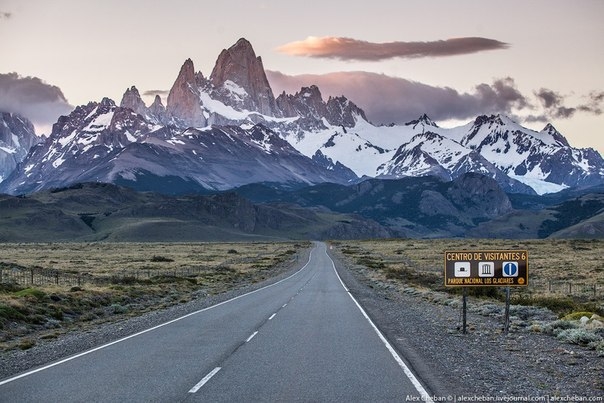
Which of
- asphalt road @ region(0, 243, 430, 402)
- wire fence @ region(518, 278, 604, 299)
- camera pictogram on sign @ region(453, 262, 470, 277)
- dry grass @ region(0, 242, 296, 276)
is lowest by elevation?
dry grass @ region(0, 242, 296, 276)

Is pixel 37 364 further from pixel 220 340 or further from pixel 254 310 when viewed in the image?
pixel 254 310

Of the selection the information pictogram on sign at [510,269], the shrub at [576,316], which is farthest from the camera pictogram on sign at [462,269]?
the shrub at [576,316]

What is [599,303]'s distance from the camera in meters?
37.0

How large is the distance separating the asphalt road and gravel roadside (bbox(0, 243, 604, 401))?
2.38 ft

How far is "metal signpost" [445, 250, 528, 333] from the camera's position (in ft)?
70.7

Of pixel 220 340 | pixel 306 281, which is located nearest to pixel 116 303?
pixel 220 340

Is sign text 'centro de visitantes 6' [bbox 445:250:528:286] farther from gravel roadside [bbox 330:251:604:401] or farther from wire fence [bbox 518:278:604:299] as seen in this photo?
wire fence [bbox 518:278:604:299]

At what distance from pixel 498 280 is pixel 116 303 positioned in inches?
863

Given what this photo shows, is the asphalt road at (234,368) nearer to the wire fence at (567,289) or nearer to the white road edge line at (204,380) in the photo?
the white road edge line at (204,380)

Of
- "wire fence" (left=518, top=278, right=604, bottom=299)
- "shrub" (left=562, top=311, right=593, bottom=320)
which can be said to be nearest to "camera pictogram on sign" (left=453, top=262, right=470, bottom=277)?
"shrub" (left=562, top=311, right=593, bottom=320)

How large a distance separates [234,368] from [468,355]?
6.48 metres

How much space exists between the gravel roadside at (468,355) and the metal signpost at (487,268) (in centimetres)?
185

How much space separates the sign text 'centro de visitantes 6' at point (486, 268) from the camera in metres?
21.6

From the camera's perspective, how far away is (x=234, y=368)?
1633cm
